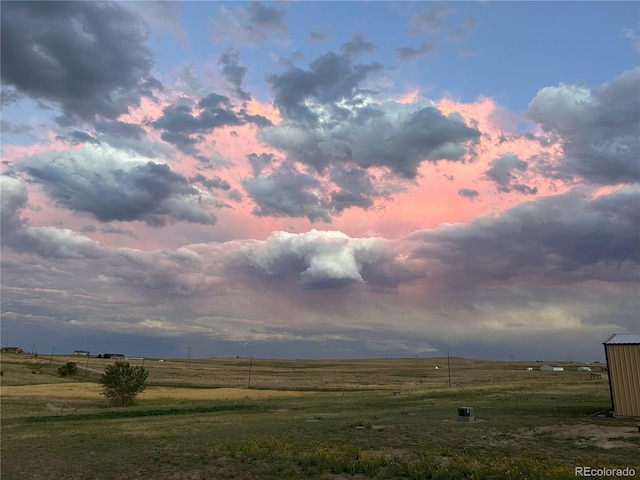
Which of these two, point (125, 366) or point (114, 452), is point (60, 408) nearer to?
point (125, 366)

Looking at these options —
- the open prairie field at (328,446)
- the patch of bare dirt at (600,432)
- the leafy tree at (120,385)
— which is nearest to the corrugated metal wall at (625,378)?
the open prairie field at (328,446)

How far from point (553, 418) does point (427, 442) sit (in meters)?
14.5

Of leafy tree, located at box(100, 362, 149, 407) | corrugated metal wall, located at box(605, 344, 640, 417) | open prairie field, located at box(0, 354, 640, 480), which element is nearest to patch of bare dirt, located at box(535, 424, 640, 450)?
open prairie field, located at box(0, 354, 640, 480)

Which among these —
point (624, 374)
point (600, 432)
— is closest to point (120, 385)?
point (600, 432)

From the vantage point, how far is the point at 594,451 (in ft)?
73.8

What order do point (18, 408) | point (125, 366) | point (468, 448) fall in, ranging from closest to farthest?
point (468, 448) < point (18, 408) < point (125, 366)

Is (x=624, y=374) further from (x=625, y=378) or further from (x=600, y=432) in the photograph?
(x=600, y=432)

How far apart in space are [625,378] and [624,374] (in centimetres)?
30

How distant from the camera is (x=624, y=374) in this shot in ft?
117

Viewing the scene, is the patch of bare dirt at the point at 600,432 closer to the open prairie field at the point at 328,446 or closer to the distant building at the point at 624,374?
the open prairie field at the point at 328,446

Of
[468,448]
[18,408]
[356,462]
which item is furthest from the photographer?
[18,408]

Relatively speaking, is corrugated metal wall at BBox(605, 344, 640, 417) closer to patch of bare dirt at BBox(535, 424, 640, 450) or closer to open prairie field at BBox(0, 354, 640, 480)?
open prairie field at BBox(0, 354, 640, 480)

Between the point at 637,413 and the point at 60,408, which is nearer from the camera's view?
the point at 637,413

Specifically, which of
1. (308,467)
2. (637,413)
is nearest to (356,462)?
(308,467)
